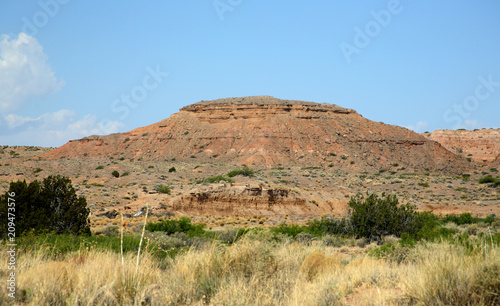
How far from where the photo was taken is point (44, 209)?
12.0 metres

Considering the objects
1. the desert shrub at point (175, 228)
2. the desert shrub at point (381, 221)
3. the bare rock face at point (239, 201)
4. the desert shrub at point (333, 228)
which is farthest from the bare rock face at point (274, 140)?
the desert shrub at point (175, 228)

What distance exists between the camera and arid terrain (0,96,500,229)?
94.5ft

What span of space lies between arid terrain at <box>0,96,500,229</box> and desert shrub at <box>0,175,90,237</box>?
31.3ft

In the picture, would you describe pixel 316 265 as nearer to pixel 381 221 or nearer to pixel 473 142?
pixel 381 221

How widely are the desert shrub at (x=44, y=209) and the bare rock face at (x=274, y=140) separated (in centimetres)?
5368

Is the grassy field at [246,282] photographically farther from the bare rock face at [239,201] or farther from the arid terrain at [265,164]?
the bare rock face at [239,201]

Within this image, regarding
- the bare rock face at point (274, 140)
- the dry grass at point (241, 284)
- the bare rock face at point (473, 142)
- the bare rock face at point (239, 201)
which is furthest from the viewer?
the bare rock face at point (473, 142)

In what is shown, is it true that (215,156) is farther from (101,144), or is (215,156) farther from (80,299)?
(80,299)

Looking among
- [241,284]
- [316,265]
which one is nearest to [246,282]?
[241,284]

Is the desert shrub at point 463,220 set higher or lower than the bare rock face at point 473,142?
lower

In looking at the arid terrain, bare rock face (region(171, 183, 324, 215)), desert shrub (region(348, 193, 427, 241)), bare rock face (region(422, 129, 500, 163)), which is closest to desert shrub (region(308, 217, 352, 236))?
desert shrub (region(348, 193, 427, 241))

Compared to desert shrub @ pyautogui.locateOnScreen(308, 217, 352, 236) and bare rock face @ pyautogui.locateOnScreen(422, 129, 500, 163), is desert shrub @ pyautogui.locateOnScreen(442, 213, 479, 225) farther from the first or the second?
bare rock face @ pyautogui.locateOnScreen(422, 129, 500, 163)

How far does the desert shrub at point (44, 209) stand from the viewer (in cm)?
1117

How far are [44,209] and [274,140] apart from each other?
64478 millimetres
